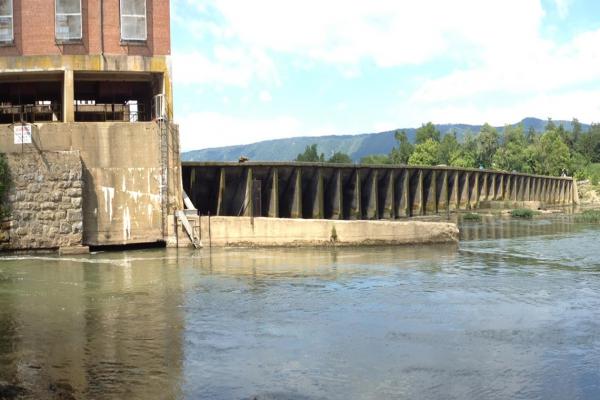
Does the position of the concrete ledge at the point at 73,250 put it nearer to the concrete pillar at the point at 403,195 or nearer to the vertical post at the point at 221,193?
the vertical post at the point at 221,193

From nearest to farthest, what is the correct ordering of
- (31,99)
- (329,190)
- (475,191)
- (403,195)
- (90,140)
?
(90,140)
(31,99)
(329,190)
(403,195)
(475,191)

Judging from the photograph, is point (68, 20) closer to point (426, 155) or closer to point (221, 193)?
point (221, 193)

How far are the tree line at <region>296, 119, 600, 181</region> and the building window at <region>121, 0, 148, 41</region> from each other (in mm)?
94447

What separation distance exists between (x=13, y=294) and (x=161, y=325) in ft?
19.9

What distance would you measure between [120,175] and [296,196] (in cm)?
1129

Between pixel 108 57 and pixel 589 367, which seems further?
pixel 108 57

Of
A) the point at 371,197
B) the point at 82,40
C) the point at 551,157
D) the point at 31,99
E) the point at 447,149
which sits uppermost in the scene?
the point at 447,149

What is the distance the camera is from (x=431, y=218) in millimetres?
45219

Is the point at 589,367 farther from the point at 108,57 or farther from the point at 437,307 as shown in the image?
the point at 108,57

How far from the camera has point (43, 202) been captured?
25.8m

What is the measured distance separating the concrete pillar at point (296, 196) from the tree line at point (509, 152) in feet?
282

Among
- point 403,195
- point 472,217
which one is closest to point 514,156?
point 472,217

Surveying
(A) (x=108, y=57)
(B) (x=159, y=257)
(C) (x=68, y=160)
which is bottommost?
(B) (x=159, y=257)

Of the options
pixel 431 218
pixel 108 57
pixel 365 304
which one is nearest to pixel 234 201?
pixel 108 57
